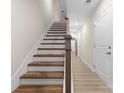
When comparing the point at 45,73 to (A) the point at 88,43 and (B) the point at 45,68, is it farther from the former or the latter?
(A) the point at 88,43

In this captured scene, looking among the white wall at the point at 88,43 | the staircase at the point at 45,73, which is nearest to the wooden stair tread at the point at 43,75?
the staircase at the point at 45,73

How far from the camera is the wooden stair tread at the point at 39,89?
229 cm

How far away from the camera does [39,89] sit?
2.38 m

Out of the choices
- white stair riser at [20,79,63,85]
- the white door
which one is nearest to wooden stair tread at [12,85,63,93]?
white stair riser at [20,79,63,85]

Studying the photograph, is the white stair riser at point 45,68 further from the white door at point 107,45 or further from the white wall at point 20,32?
the white door at point 107,45

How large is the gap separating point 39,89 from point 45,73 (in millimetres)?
461

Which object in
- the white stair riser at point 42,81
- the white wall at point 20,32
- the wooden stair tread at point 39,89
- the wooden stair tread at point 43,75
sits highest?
the white wall at point 20,32

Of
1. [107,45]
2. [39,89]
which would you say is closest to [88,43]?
[107,45]

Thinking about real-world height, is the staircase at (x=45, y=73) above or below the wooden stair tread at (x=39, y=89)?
above

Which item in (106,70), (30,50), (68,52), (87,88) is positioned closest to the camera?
(68,52)

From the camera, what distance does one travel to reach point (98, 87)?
12.6 ft
